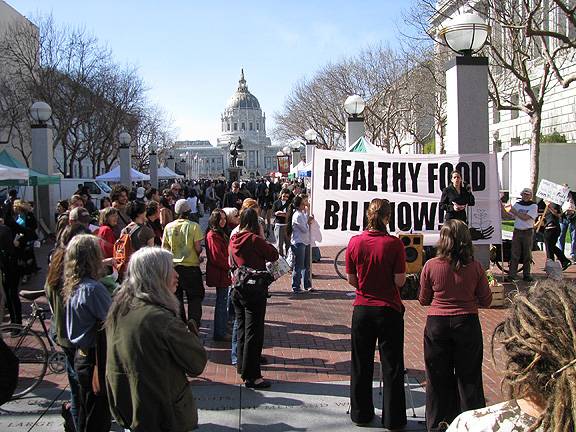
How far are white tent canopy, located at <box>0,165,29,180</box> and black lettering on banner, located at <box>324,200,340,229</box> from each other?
9.48 meters

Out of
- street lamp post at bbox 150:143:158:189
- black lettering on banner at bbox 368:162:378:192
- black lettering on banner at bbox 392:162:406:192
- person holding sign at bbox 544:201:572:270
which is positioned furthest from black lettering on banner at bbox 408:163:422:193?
street lamp post at bbox 150:143:158:189

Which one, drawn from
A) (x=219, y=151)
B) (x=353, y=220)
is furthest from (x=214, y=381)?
(x=219, y=151)

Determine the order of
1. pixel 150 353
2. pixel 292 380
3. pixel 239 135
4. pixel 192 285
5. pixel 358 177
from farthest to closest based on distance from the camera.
Answer: pixel 239 135 → pixel 358 177 → pixel 192 285 → pixel 292 380 → pixel 150 353

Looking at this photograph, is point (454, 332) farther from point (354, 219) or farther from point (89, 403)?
point (354, 219)

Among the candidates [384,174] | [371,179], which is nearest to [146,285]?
[371,179]

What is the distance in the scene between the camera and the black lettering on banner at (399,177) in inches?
407

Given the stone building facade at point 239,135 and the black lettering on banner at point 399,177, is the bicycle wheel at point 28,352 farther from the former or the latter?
the stone building facade at point 239,135

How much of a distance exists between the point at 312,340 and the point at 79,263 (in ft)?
14.9

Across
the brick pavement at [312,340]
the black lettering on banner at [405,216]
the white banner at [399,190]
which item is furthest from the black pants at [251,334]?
the black lettering on banner at [405,216]

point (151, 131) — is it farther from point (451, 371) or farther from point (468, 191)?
point (451, 371)

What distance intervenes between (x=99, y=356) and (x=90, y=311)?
31cm

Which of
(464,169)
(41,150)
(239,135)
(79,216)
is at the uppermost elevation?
(239,135)

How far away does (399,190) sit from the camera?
10328 millimetres

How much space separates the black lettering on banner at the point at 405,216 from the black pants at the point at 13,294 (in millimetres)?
5986
